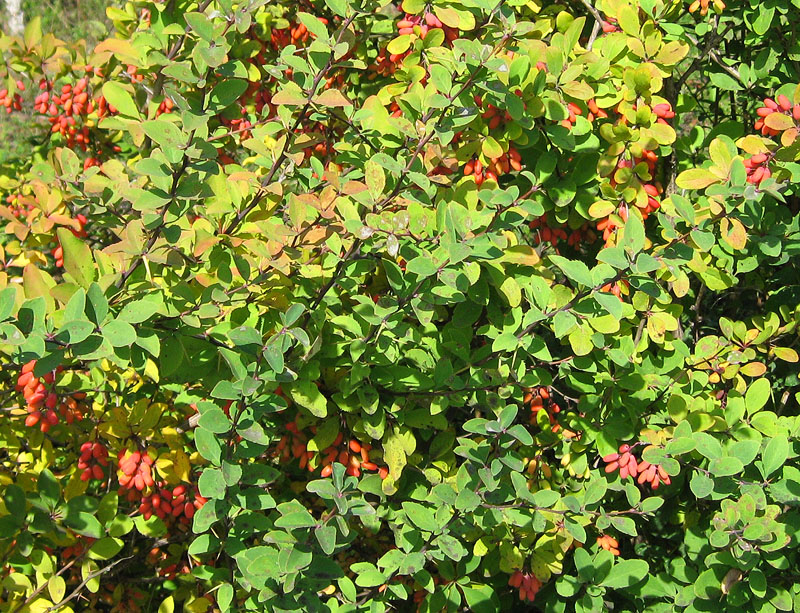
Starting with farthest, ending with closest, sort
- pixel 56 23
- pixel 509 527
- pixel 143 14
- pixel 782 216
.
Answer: pixel 56 23 → pixel 143 14 → pixel 782 216 → pixel 509 527

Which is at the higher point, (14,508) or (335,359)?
(335,359)

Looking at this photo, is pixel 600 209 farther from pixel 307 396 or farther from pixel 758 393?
pixel 307 396

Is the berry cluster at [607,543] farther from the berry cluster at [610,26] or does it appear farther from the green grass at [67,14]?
the green grass at [67,14]

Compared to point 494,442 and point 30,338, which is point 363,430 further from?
point 30,338

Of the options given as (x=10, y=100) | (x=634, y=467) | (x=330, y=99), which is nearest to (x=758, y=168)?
(x=634, y=467)

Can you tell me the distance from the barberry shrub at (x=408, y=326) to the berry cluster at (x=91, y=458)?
0.02 m

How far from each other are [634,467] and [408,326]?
63cm

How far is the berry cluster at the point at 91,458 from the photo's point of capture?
2.00 m

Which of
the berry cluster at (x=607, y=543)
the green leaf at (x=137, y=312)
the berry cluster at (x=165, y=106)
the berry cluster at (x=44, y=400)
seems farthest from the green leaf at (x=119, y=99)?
the berry cluster at (x=607, y=543)

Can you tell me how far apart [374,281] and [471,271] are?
54cm

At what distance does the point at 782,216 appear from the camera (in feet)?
7.64

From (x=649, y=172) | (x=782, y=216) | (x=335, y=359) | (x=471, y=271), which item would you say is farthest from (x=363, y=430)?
(x=782, y=216)

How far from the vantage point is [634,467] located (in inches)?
78.2

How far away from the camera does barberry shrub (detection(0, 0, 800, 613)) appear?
167cm
